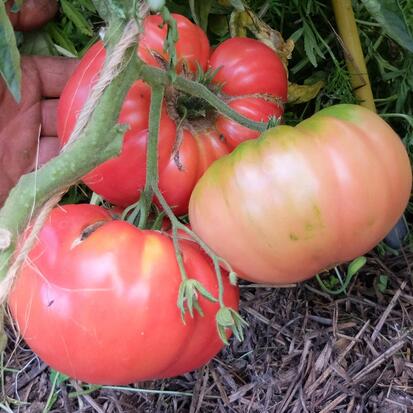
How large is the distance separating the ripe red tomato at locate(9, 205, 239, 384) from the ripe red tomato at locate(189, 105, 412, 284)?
3.6 inches

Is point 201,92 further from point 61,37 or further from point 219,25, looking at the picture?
point 61,37

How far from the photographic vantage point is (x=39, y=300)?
0.84 m

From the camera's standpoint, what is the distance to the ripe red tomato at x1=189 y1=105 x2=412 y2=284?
83 centimetres

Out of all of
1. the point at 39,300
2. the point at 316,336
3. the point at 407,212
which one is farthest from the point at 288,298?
the point at 39,300

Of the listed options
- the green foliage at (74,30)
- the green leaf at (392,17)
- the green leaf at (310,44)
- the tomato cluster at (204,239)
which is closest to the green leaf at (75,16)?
the green foliage at (74,30)

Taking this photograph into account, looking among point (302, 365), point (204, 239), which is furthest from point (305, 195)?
point (302, 365)

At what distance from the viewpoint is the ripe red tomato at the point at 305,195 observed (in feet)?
2.72

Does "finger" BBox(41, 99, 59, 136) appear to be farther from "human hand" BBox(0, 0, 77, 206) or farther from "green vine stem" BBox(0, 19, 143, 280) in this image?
"green vine stem" BBox(0, 19, 143, 280)

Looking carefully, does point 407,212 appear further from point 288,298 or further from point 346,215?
point 346,215

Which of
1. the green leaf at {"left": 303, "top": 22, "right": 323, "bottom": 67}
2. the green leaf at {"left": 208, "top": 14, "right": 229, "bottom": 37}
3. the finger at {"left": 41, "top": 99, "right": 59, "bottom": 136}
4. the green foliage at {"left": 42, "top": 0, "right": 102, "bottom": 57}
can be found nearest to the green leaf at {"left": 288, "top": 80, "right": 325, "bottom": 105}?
the green leaf at {"left": 303, "top": 22, "right": 323, "bottom": 67}

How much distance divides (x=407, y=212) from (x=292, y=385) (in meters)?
0.44

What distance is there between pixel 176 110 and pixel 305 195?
1.02ft

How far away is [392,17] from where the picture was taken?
36.4 inches

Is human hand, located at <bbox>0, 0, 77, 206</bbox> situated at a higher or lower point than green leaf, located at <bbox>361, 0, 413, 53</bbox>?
lower
